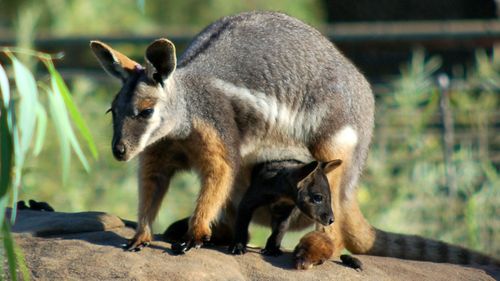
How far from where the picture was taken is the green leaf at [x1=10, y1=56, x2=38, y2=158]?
4898mm

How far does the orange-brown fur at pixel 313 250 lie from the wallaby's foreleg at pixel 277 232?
0.14 metres

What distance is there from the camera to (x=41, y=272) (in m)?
5.48

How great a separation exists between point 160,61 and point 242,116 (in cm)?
72

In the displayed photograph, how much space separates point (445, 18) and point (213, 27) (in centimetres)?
1032

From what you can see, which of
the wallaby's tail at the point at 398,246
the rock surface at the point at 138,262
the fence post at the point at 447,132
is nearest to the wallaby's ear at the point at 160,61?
the rock surface at the point at 138,262

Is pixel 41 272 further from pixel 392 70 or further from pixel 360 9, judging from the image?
pixel 360 9

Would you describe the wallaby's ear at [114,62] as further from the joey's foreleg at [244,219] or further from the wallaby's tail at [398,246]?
the wallaby's tail at [398,246]

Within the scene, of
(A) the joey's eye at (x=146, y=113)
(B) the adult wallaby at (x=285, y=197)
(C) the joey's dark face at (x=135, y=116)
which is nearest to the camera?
(C) the joey's dark face at (x=135, y=116)

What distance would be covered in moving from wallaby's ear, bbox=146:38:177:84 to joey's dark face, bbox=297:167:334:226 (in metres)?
1.06

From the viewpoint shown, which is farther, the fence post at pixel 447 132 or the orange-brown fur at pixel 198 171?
the fence post at pixel 447 132

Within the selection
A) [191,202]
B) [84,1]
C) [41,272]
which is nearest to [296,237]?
[191,202]

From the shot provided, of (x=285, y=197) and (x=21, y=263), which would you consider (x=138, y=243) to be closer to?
(x=21, y=263)

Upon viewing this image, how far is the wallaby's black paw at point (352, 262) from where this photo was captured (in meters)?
6.07

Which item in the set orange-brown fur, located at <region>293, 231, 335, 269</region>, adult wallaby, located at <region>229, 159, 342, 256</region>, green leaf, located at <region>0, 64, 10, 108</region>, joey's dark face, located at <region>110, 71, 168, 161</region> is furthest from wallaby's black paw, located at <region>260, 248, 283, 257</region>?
green leaf, located at <region>0, 64, 10, 108</region>
